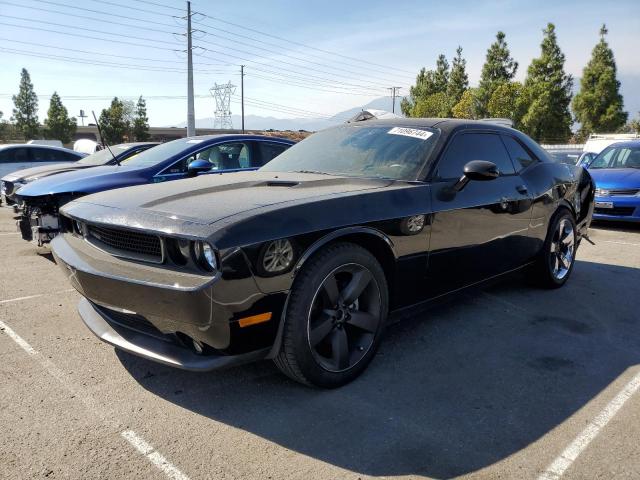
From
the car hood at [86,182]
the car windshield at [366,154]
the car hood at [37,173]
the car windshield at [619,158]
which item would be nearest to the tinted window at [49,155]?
the car hood at [37,173]

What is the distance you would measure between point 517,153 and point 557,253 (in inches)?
43.6

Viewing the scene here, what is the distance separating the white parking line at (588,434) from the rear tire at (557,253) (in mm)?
1720

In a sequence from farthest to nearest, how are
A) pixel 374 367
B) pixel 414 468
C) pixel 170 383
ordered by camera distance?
pixel 374 367 → pixel 170 383 → pixel 414 468

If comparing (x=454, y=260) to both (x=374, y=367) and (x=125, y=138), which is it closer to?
(x=374, y=367)

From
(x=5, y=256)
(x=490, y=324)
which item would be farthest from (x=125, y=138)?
(x=490, y=324)

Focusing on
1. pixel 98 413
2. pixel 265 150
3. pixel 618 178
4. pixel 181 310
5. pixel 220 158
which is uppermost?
A: pixel 265 150

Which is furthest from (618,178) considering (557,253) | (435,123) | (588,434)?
(588,434)

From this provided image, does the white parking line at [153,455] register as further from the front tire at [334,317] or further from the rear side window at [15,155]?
the rear side window at [15,155]

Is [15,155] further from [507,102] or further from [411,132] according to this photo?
[507,102]

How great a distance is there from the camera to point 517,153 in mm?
4402

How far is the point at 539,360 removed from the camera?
10.7 ft

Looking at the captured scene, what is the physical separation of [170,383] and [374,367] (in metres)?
1.21

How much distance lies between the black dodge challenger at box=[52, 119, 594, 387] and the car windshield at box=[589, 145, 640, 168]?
22.7 ft

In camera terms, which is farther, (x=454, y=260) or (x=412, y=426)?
(x=454, y=260)
